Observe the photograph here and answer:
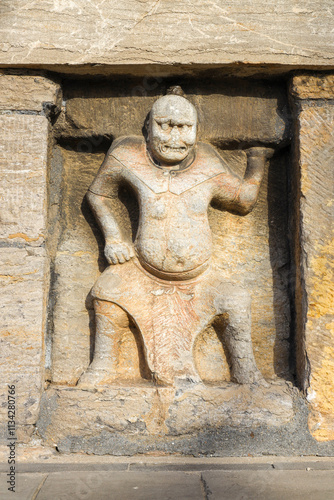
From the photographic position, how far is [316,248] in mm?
3076

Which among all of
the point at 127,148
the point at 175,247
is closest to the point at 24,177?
the point at 127,148

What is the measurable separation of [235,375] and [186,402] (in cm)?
37

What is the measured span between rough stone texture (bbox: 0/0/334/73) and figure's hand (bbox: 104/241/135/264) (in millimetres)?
1105

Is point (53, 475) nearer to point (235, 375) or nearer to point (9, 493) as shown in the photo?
point (9, 493)

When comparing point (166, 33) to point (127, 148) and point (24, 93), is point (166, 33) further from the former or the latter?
point (24, 93)

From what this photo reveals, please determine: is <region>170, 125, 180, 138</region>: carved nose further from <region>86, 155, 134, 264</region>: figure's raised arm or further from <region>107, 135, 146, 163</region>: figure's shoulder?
<region>86, 155, 134, 264</region>: figure's raised arm

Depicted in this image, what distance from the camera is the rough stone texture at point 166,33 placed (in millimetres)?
3047

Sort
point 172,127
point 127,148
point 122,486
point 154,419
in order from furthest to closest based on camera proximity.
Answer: point 127,148 < point 172,127 < point 154,419 < point 122,486

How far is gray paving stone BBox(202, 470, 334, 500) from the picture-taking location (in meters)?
2.40

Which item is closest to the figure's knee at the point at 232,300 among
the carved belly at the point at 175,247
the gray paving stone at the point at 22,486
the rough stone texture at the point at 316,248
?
the carved belly at the point at 175,247

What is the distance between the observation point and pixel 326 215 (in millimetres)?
3098

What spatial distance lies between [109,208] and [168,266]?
58cm

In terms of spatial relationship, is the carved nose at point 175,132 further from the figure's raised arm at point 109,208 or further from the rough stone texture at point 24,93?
the rough stone texture at point 24,93

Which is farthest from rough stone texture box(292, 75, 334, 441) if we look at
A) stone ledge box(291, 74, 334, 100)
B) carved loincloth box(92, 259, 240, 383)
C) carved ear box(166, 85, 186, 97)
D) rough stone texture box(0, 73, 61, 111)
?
rough stone texture box(0, 73, 61, 111)
